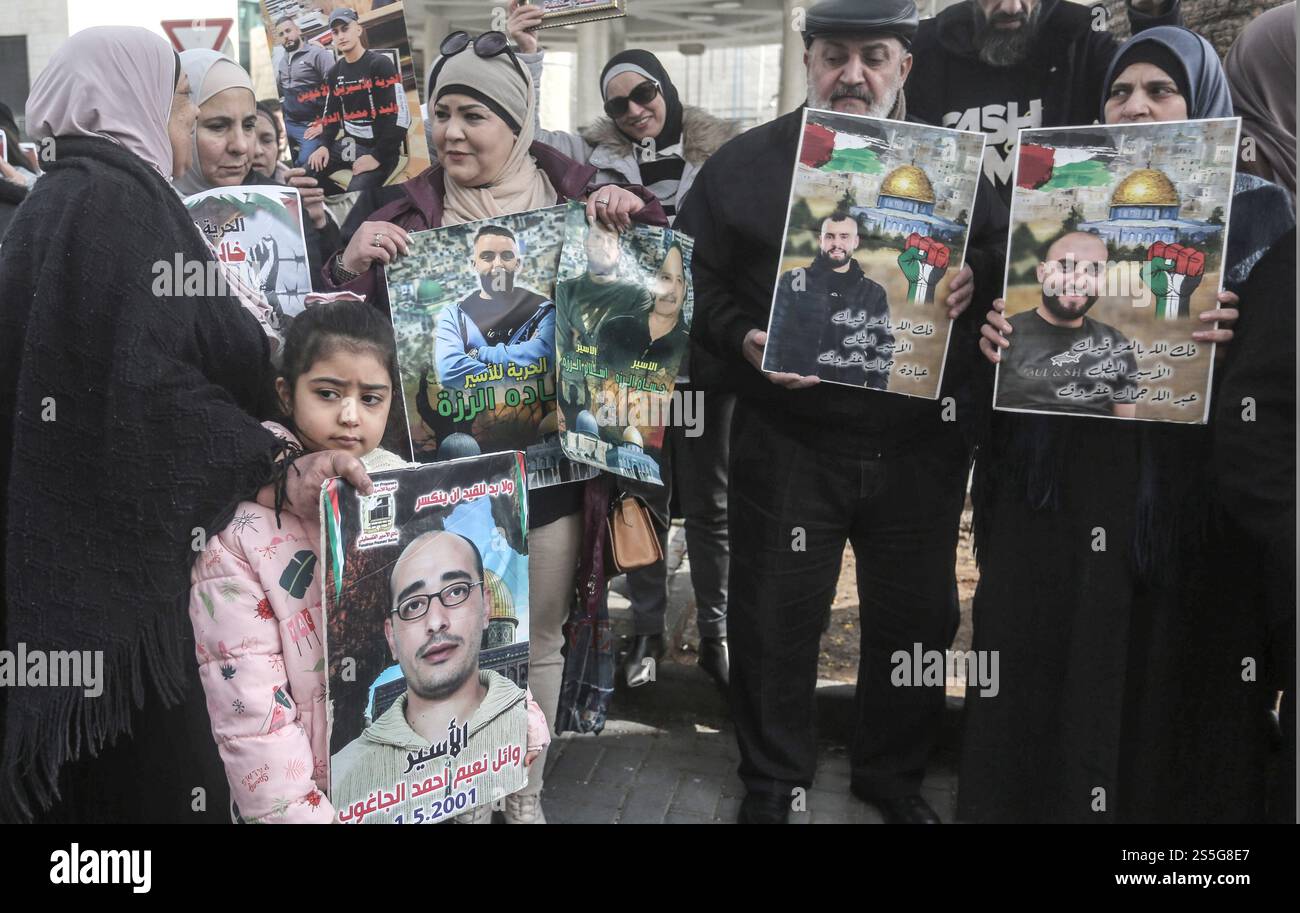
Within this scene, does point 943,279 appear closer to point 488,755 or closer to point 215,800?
Result: point 488,755

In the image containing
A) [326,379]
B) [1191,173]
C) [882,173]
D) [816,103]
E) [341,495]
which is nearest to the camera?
[341,495]

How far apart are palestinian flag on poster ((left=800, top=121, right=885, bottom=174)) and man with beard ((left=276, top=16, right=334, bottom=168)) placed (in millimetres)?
1523

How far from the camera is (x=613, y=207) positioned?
2861mm

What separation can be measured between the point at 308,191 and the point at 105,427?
1.26 m

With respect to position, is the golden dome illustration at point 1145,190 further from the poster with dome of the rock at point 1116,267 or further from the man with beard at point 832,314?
the man with beard at point 832,314

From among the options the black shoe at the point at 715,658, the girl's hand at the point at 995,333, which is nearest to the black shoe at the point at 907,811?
the black shoe at the point at 715,658

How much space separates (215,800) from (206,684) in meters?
0.42

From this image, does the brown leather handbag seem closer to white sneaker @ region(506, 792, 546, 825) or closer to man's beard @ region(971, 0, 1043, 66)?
white sneaker @ region(506, 792, 546, 825)

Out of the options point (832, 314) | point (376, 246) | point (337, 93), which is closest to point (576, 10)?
point (337, 93)

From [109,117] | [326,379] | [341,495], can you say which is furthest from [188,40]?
[341,495]

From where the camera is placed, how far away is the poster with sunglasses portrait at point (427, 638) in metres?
2.34

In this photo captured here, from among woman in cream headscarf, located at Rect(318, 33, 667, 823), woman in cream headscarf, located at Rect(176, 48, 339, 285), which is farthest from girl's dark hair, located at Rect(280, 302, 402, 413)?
woman in cream headscarf, located at Rect(176, 48, 339, 285)

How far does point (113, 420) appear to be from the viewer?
230 centimetres

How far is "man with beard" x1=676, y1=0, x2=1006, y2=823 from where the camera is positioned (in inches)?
121
